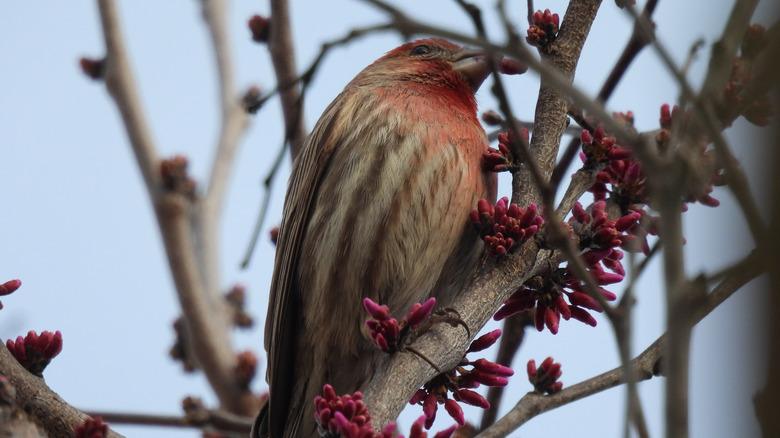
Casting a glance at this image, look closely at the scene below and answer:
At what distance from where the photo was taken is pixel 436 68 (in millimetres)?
5801

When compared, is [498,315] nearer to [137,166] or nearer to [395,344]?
[395,344]

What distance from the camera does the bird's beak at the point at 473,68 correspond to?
5.66 meters

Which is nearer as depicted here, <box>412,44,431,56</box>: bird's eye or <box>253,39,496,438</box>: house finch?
<box>253,39,496,438</box>: house finch

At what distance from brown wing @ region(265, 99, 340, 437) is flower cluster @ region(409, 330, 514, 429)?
1.08 meters

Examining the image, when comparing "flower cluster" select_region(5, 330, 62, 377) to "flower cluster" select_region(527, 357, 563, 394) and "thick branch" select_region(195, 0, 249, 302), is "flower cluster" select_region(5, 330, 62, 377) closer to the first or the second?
"flower cluster" select_region(527, 357, 563, 394)

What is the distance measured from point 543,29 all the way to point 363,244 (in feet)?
4.65

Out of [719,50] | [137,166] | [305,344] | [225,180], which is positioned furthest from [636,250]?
[225,180]

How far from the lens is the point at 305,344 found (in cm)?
478

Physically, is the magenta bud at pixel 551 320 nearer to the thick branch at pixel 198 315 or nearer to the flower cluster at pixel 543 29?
the flower cluster at pixel 543 29

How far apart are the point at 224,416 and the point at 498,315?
81.1 inches

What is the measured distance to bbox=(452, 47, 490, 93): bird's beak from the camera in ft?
18.6

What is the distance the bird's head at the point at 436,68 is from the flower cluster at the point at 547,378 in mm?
2255

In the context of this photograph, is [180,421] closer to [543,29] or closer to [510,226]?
[510,226]

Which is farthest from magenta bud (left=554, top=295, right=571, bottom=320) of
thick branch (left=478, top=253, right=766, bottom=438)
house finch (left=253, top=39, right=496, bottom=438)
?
house finch (left=253, top=39, right=496, bottom=438)
